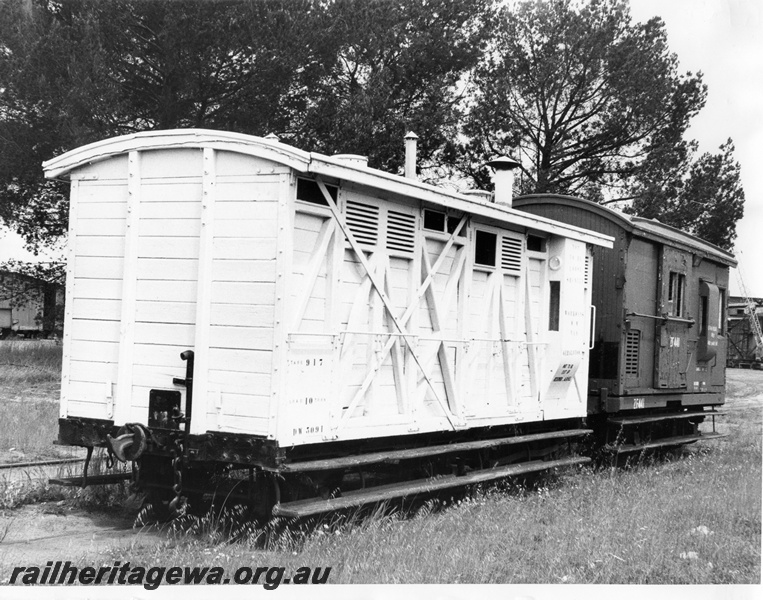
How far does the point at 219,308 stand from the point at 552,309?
202 inches

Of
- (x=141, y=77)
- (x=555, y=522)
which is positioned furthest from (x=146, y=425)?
(x=141, y=77)

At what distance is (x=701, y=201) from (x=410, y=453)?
36.2ft

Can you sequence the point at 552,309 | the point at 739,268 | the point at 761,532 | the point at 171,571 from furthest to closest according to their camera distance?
the point at 739,268 < the point at 552,309 < the point at 761,532 < the point at 171,571

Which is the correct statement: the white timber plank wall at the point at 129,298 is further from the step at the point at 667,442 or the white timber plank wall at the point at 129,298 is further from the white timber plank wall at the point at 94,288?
the step at the point at 667,442

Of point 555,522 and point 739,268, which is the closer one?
point 555,522

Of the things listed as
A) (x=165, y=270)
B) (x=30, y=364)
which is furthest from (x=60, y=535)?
(x=30, y=364)

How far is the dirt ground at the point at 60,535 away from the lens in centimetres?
655

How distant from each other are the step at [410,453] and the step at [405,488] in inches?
11.0

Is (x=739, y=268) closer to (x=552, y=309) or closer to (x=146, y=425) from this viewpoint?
(x=552, y=309)

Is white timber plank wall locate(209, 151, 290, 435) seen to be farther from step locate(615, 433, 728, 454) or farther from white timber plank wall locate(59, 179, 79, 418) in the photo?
step locate(615, 433, 728, 454)

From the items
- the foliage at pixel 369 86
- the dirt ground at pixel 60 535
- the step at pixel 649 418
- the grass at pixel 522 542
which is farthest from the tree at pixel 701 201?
the dirt ground at pixel 60 535

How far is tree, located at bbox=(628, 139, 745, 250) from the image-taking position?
15.6m
